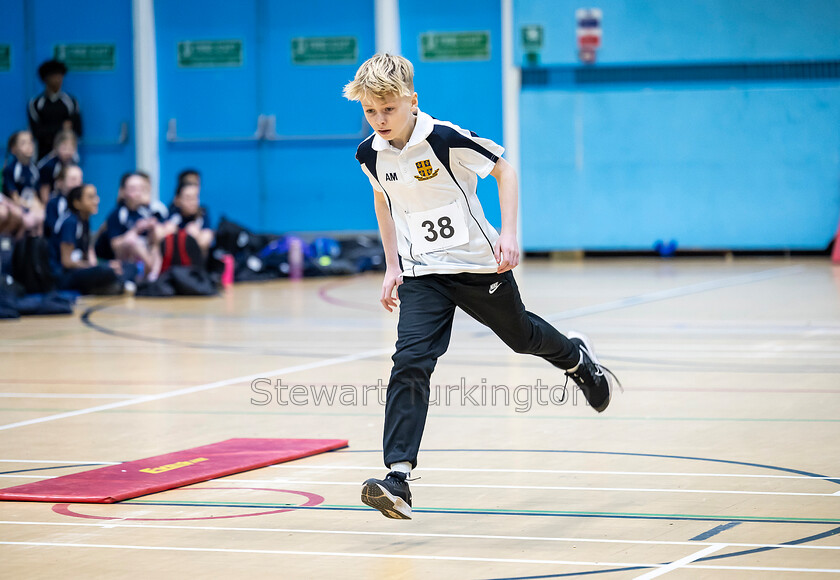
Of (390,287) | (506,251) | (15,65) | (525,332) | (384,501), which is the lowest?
(384,501)

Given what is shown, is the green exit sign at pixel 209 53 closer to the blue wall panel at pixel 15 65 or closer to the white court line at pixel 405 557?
the blue wall panel at pixel 15 65

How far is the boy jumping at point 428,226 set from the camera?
12.9 feet

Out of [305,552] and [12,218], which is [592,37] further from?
[305,552]

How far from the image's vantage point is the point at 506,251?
3955mm

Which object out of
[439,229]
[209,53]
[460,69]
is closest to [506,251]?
[439,229]

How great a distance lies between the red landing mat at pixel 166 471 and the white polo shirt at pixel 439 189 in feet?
3.41

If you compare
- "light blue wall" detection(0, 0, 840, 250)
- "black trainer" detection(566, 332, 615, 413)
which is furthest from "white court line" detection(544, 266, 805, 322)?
"black trainer" detection(566, 332, 615, 413)

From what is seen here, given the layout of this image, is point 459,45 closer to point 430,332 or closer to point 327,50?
point 327,50

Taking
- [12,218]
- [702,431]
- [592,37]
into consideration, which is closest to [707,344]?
[702,431]

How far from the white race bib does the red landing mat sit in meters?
1.12

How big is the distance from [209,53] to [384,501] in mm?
15750

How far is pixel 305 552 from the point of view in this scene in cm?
342

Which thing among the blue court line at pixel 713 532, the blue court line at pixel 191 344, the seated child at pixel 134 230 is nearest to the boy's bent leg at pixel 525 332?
the blue court line at pixel 713 532

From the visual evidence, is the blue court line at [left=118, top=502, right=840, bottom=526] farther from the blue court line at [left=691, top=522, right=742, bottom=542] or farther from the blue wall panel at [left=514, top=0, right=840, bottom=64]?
the blue wall panel at [left=514, top=0, right=840, bottom=64]
